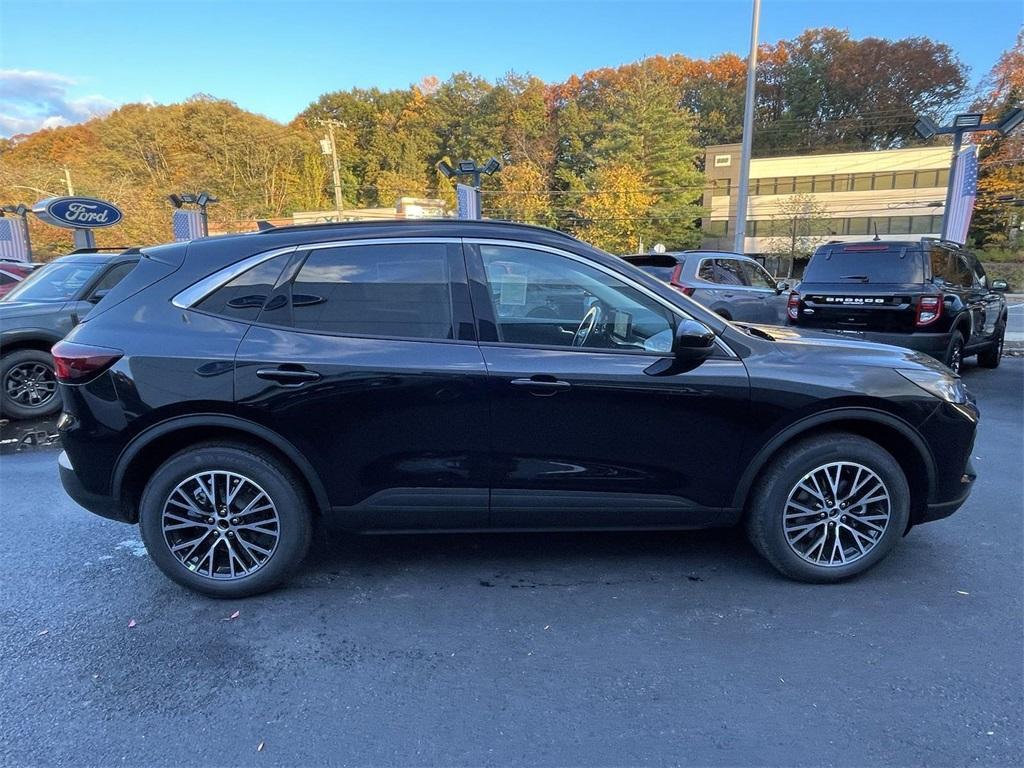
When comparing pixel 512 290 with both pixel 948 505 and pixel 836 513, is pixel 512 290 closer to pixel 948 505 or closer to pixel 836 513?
pixel 836 513

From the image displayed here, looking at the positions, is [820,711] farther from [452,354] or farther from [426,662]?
[452,354]

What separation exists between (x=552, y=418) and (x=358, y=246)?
1.28 metres

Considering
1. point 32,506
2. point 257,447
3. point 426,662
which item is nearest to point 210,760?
point 426,662

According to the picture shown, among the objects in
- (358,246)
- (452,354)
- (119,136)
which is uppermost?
(119,136)

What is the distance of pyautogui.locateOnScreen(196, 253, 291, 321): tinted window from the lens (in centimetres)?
297

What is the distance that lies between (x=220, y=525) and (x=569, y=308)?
2.05m

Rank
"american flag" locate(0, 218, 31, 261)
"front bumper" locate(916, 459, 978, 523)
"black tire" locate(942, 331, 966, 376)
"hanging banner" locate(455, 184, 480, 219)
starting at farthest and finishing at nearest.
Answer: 1. "american flag" locate(0, 218, 31, 261)
2. "hanging banner" locate(455, 184, 480, 219)
3. "black tire" locate(942, 331, 966, 376)
4. "front bumper" locate(916, 459, 978, 523)

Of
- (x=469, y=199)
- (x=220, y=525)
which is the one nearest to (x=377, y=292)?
(x=220, y=525)

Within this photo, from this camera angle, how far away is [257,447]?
3004mm

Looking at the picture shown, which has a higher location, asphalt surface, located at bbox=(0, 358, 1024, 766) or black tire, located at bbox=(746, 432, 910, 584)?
black tire, located at bbox=(746, 432, 910, 584)

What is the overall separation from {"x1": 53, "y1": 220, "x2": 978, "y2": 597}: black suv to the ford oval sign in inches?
693

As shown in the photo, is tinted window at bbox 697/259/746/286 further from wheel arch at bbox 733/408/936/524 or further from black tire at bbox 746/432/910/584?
black tire at bbox 746/432/910/584

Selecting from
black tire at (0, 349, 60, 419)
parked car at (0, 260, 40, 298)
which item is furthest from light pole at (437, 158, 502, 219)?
black tire at (0, 349, 60, 419)

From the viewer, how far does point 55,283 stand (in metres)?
6.97
